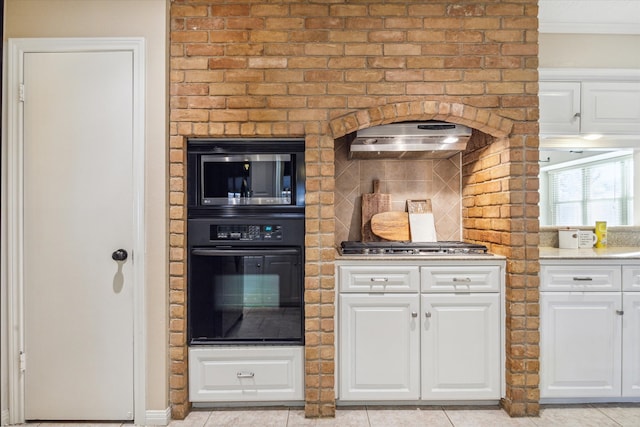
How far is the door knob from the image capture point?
7.39 ft

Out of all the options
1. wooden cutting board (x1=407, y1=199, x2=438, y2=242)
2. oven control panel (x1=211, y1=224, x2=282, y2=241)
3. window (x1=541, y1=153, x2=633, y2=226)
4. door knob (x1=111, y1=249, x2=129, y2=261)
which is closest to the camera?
door knob (x1=111, y1=249, x2=129, y2=261)

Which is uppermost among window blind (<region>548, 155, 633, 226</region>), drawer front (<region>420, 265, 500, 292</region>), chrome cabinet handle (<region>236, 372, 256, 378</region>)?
window blind (<region>548, 155, 633, 226</region>)

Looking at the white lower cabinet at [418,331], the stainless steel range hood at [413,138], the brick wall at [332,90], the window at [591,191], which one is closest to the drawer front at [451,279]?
the white lower cabinet at [418,331]

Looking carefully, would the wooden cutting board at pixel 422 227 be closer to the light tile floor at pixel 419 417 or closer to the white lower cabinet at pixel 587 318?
the white lower cabinet at pixel 587 318

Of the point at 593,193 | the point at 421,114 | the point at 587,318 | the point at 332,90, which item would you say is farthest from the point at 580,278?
the point at 332,90

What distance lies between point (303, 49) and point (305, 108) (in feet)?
1.08

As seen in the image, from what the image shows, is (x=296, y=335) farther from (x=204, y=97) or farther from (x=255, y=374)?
(x=204, y=97)

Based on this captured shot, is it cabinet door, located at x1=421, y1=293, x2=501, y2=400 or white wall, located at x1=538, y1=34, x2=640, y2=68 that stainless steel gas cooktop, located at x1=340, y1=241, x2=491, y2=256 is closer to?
cabinet door, located at x1=421, y1=293, x2=501, y2=400

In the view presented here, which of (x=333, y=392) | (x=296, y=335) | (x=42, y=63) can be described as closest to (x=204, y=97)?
(x=42, y=63)

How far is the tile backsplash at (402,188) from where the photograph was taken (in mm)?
3004

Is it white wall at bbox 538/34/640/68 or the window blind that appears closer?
white wall at bbox 538/34/640/68

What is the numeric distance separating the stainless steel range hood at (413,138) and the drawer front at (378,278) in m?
0.76

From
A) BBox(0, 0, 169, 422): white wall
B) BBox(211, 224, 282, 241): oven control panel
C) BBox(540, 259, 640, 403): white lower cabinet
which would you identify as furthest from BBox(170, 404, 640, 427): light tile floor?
BBox(211, 224, 282, 241): oven control panel

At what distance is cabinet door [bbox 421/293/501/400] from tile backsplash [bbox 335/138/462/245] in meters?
0.72
